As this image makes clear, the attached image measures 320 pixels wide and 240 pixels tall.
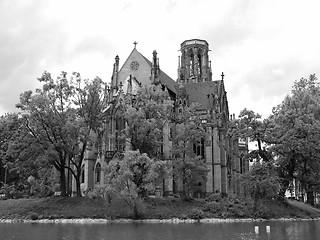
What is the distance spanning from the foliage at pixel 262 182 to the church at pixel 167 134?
4775 mm

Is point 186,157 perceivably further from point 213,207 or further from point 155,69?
point 155,69

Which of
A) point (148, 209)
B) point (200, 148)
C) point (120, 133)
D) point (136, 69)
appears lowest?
point (148, 209)

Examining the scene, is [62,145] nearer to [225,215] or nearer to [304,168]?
[225,215]

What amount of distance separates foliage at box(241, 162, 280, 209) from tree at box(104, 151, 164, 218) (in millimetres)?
10050

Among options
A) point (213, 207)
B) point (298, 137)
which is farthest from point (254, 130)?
point (213, 207)

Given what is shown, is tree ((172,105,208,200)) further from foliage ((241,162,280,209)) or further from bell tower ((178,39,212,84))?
bell tower ((178,39,212,84))

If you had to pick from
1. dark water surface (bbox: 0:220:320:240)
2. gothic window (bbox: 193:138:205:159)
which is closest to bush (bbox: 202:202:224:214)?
dark water surface (bbox: 0:220:320:240)

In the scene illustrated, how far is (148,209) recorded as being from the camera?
4275 centimetres

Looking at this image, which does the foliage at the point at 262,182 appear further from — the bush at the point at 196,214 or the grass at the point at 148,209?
the bush at the point at 196,214

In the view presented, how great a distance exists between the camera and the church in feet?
185

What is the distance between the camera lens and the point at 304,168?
50906 millimetres

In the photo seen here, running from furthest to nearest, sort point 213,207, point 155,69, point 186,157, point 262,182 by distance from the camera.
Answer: point 155,69 < point 186,157 < point 213,207 < point 262,182

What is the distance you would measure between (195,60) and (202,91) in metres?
22.3

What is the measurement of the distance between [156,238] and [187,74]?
224ft
